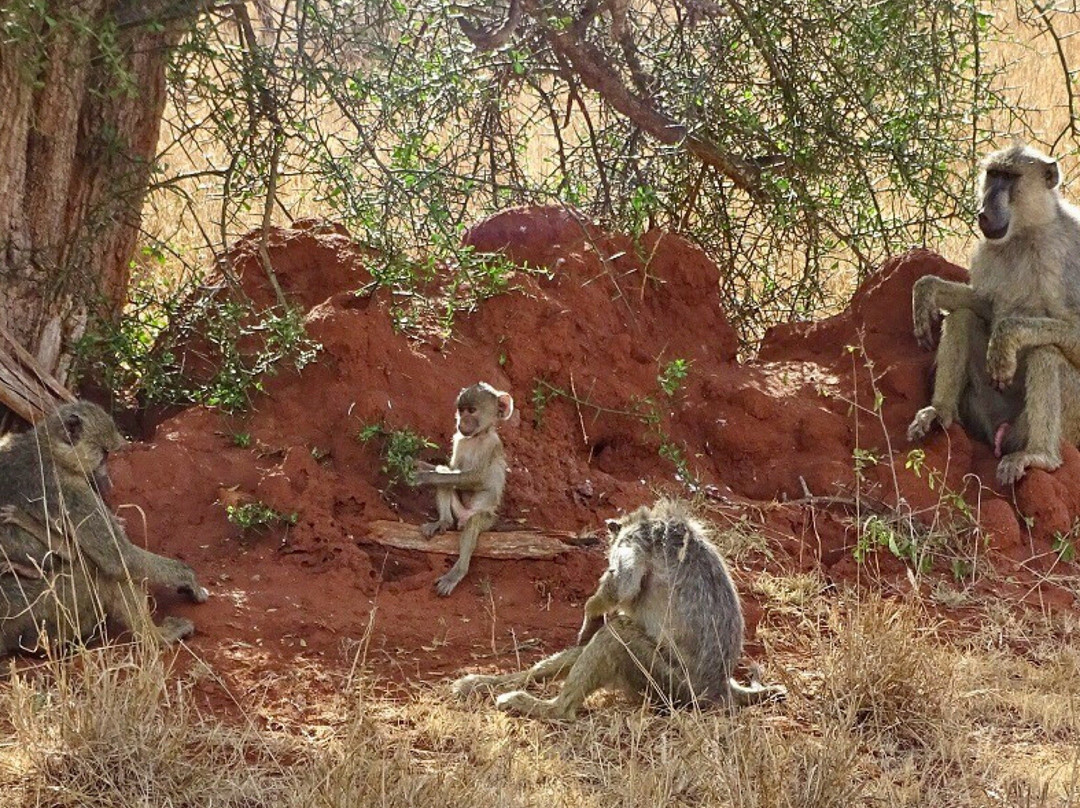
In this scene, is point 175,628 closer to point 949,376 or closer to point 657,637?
point 657,637

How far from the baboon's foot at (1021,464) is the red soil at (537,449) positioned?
2.4 inches

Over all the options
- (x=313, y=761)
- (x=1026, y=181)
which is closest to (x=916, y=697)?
(x=313, y=761)

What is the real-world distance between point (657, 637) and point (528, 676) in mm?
514

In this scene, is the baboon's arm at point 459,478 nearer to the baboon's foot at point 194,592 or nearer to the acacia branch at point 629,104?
the baboon's foot at point 194,592

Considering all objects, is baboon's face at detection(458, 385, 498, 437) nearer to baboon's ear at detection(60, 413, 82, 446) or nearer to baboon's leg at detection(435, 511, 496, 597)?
baboon's leg at detection(435, 511, 496, 597)

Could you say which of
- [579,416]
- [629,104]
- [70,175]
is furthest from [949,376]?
[70,175]

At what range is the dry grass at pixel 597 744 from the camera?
4559mm

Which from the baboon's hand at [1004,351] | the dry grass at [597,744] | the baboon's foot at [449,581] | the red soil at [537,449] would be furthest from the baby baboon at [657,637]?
the baboon's hand at [1004,351]

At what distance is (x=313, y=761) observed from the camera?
486 centimetres

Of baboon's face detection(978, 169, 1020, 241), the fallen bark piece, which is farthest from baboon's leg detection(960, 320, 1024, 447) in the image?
the fallen bark piece

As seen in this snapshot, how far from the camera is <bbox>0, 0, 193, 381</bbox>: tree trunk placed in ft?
21.3

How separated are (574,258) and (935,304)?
1953 mm

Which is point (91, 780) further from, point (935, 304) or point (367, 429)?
point (935, 304)

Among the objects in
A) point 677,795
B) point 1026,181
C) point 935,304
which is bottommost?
point 677,795
